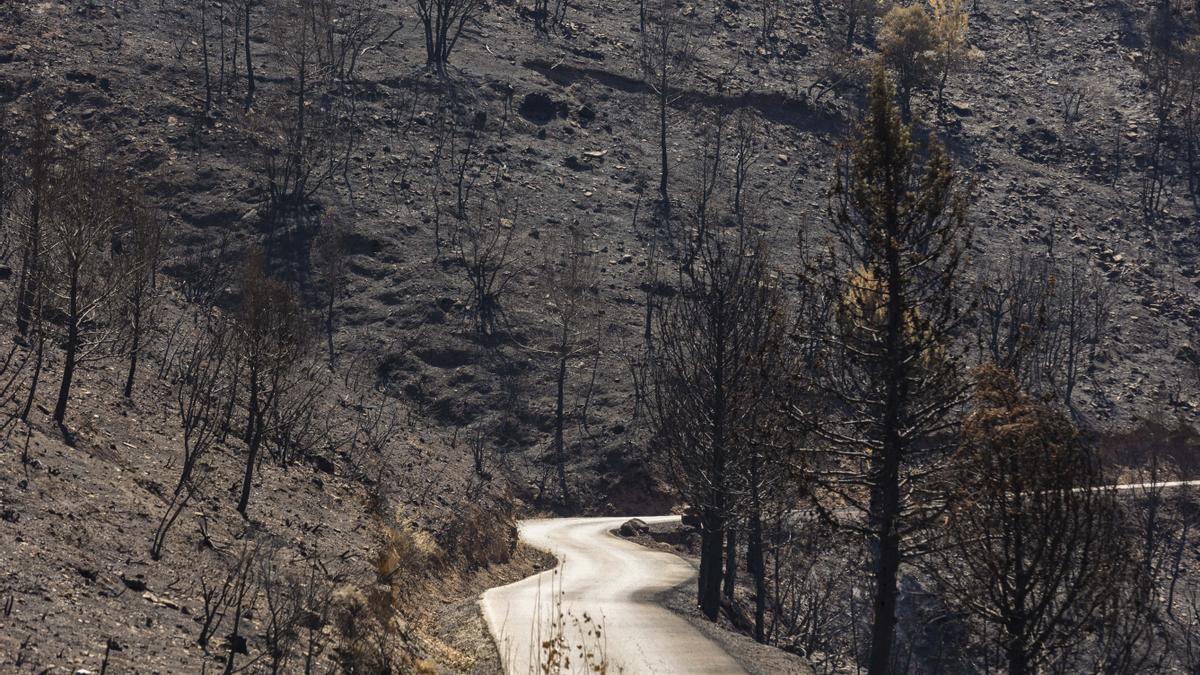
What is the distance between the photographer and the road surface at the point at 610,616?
19188 millimetres

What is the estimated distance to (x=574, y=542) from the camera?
138ft

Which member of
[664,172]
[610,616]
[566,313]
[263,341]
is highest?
[664,172]

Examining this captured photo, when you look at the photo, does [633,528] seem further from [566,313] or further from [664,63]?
[664,63]

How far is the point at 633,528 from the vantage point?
4538 cm

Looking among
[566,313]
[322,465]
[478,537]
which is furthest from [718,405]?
[566,313]

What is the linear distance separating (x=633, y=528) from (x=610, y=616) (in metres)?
22.0

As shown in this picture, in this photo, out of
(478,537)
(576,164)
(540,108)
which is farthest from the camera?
(540,108)

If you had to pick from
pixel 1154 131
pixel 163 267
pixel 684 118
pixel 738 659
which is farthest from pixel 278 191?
pixel 1154 131

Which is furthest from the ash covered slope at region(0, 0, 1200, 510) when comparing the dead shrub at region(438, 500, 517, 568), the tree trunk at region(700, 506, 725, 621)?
the tree trunk at region(700, 506, 725, 621)

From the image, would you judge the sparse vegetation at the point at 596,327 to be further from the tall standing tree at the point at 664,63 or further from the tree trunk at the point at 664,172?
the tall standing tree at the point at 664,63

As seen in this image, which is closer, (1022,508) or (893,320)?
(1022,508)

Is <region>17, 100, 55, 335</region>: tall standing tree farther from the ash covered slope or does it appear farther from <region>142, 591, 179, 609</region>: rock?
the ash covered slope

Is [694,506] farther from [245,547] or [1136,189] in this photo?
[1136,189]

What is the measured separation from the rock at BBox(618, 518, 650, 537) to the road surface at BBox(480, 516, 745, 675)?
5.01 metres
